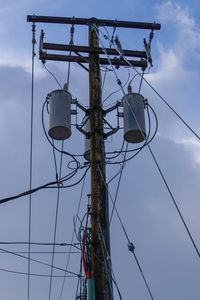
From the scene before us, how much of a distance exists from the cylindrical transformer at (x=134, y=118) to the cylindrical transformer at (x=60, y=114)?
0.77 metres

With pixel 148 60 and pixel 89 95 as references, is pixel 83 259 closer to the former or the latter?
pixel 89 95

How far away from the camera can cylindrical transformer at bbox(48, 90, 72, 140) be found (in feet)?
24.2

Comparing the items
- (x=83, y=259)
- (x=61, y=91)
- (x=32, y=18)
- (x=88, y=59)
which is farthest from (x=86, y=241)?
(x=32, y=18)

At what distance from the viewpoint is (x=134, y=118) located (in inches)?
292

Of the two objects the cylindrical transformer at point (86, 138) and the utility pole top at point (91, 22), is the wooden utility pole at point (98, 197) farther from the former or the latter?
the utility pole top at point (91, 22)

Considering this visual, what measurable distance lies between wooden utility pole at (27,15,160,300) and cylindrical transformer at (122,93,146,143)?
356mm

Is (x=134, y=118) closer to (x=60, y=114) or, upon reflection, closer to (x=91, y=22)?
(x=60, y=114)

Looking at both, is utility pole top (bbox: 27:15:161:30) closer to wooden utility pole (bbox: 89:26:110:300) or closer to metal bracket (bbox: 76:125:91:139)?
wooden utility pole (bbox: 89:26:110:300)

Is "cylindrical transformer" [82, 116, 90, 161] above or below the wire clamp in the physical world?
above

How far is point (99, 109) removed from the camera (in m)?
7.71

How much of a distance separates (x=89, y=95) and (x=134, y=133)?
92cm

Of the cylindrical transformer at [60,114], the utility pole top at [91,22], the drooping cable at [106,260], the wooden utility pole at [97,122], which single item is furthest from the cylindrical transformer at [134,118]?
the utility pole top at [91,22]

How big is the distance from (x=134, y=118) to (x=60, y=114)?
0.98 m

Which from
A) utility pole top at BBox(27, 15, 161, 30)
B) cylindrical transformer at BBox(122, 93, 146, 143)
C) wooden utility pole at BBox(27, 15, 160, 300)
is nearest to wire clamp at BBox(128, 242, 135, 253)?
wooden utility pole at BBox(27, 15, 160, 300)
